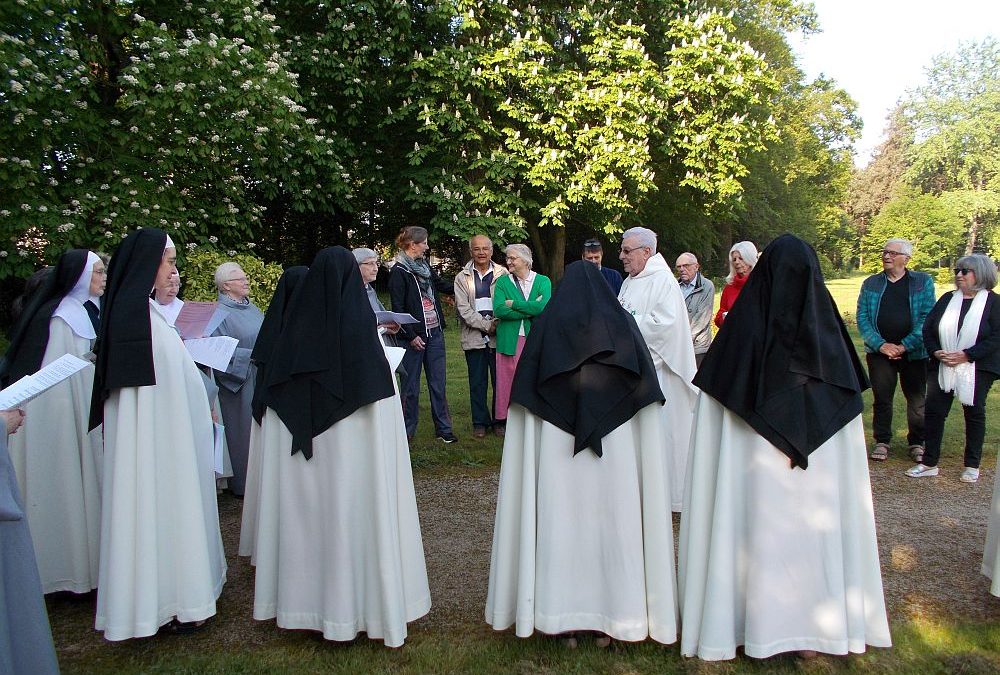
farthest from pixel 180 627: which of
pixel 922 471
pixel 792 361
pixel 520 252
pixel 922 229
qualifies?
pixel 922 229

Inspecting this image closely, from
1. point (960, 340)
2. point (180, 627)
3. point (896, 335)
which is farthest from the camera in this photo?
point (896, 335)

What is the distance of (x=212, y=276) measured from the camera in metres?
12.0

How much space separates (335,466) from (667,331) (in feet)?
11.8

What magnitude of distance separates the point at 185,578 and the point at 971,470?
7.17 meters

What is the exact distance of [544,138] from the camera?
63.3ft

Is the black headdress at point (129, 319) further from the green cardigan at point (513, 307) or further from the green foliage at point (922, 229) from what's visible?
Answer: the green foliage at point (922, 229)

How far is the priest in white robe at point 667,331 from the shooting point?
22.0 ft

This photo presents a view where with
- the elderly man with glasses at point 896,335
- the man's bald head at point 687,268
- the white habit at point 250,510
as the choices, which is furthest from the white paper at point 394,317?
the elderly man with glasses at point 896,335

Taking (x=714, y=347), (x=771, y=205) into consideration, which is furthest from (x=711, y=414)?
(x=771, y=205)

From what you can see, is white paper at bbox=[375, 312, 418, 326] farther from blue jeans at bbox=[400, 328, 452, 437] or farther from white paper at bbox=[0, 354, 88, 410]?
white paper at bbox=[0, 354, 88, 410]

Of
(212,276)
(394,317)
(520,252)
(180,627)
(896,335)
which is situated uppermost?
(520,252)

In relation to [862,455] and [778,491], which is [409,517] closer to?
[778,491]

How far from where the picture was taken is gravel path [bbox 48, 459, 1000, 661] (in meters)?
4.58

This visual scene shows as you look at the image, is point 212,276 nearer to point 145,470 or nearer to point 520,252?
point 520,252
